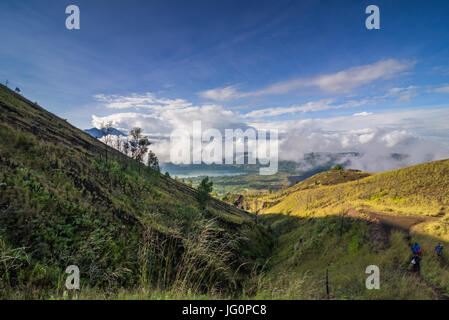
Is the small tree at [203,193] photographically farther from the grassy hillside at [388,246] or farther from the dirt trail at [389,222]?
the dirt trail at [389,222]

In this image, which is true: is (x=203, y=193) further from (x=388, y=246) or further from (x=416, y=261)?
(x=416, y=261)

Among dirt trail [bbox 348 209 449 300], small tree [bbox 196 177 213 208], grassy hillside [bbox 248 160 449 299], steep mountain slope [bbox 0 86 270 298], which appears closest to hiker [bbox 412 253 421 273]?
grassy hillside [bbox 248 160 449 299]

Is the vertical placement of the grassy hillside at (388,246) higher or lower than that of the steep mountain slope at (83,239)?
lower

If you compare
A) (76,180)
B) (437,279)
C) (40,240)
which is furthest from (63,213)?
(437,279)

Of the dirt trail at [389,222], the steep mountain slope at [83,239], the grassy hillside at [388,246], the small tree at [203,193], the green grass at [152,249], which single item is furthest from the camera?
the small tree at [203,193]

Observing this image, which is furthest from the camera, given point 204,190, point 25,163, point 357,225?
point 204,190

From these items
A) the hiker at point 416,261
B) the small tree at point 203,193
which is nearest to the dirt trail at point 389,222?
the hiker at point 416,261

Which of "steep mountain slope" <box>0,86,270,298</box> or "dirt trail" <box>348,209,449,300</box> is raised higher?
"steep mountain slope" <box>0,86,270,298</box>

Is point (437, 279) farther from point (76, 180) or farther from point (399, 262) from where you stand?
point (76, 180)

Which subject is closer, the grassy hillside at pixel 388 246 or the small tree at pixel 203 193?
the grassy hillside at pixel 388 246

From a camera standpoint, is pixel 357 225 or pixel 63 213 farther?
pixel 357 225

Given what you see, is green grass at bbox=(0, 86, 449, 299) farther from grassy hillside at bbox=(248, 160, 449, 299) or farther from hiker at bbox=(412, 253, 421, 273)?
hiker at bbox=(412, 253, 421, 273)
